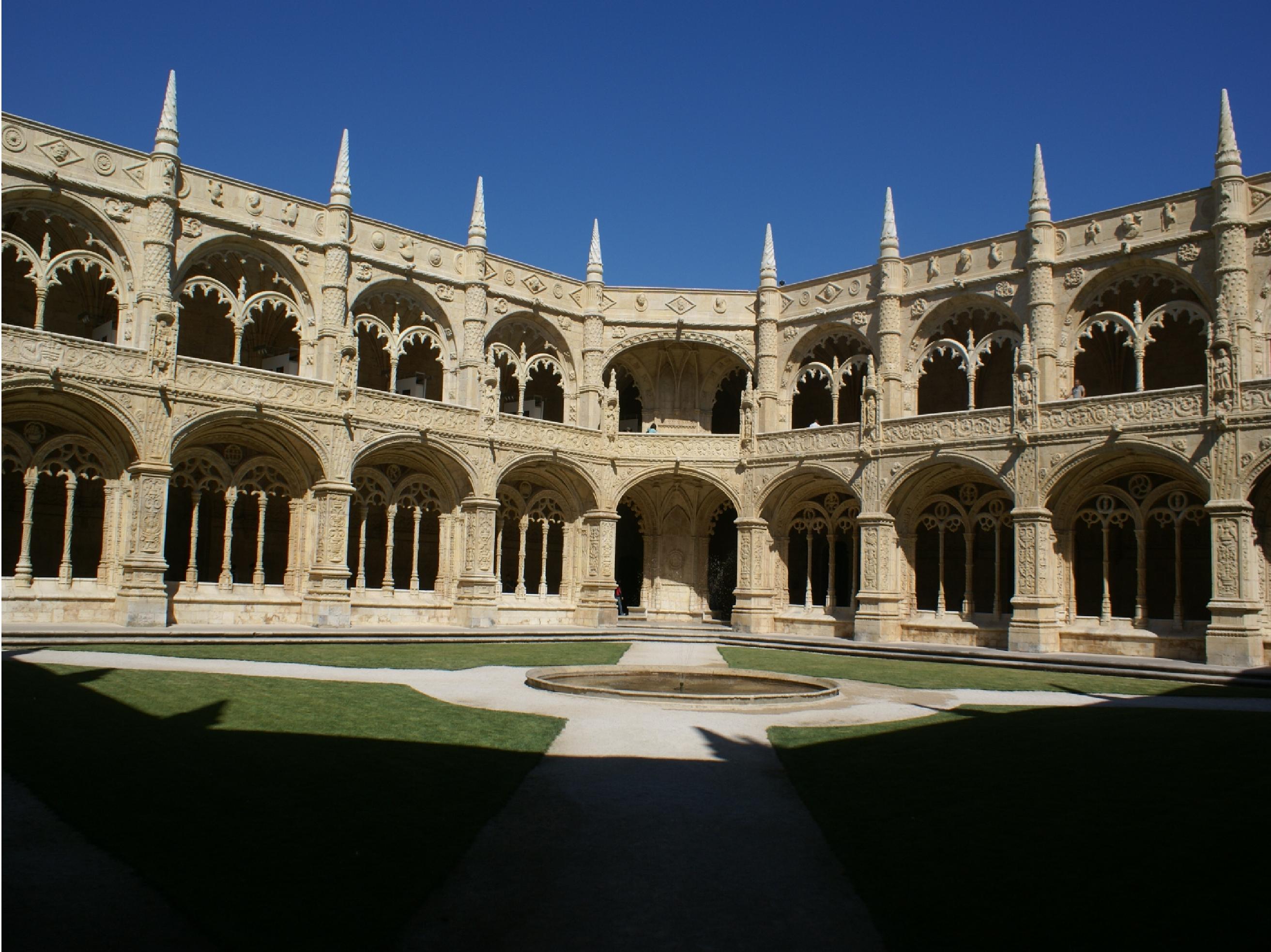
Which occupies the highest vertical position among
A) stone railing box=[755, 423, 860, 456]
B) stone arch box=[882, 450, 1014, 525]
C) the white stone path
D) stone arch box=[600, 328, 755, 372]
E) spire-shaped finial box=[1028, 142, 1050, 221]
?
spire-shaped finial box=[1028, 142, 1050, 221]

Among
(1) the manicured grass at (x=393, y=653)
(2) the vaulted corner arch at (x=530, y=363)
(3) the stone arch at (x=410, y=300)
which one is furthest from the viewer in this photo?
(2) the vaulted corner arch at (x=530, y=363)

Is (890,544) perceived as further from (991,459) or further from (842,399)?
(842,399)

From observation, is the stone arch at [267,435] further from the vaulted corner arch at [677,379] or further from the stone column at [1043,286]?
the stone column at [1043,286]

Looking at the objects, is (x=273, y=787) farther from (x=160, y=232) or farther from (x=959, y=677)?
(x=160, y=232)

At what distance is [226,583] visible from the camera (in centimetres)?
2520

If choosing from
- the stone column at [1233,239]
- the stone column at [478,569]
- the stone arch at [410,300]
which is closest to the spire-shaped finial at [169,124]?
the stone arch at [410,300]

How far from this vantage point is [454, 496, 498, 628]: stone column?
28250 mm

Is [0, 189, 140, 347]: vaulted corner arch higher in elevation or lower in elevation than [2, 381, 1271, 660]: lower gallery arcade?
higher

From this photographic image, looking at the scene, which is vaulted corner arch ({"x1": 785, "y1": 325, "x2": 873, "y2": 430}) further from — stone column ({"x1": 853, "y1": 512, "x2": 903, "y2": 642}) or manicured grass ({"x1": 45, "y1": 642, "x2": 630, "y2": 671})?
manicured grass ({"x1": 45, "y1": 642, "x2": 630, "y2": 671})

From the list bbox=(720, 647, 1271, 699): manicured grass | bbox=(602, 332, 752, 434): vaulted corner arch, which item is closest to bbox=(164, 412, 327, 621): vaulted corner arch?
bbox=(720, 647, 1271, 699): manicured grass

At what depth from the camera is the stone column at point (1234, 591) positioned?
2119 cm

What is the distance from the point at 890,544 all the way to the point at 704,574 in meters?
7.44

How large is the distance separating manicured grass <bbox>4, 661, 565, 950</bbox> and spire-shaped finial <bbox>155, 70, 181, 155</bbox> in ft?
Answer: 52.5

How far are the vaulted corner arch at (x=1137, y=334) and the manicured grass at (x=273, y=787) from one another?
781 inches
